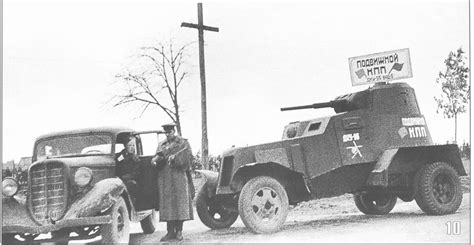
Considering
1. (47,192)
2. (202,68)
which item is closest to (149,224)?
(47,192)

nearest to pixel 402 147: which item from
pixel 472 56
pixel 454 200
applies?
pixel 454 200

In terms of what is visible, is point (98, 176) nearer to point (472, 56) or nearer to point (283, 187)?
point (283, 187)

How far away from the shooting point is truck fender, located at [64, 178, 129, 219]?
6266 mm

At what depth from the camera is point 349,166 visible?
7750mm

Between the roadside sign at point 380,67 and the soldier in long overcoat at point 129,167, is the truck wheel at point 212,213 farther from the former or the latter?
the roadside sign at point 380,67

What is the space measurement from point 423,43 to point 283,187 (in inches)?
95.9

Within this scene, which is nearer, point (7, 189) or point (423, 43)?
point (7, 189)

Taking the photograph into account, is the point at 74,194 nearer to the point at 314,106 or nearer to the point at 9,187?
the point at 9,187

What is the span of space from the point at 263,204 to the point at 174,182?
40.1 inches

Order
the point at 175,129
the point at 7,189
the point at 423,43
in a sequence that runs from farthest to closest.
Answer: the point at 423,43
the point at 175,129
the point at 7,189

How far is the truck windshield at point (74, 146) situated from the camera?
7129mm

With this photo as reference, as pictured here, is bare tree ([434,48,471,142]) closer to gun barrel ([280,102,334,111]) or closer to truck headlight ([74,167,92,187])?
gun barrel ([280,102,334,111])

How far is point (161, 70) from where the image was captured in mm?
7504

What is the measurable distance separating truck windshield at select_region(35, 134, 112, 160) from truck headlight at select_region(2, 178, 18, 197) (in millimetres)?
558
